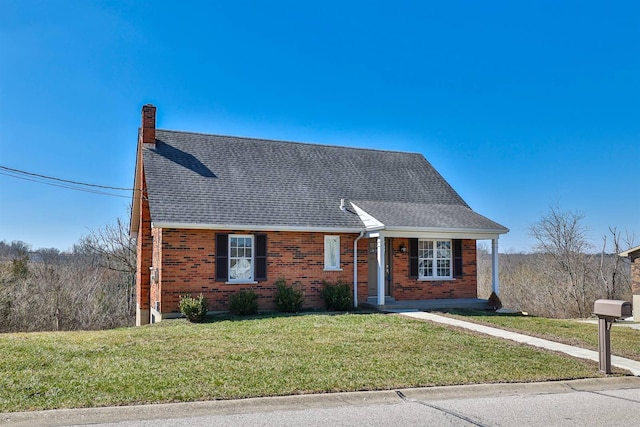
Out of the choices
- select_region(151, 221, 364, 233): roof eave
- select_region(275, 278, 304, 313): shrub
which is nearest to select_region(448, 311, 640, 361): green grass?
select_region(151, 221, 364, 233): roof eave

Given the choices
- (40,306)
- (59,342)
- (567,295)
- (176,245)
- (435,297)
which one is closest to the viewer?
(59,342)

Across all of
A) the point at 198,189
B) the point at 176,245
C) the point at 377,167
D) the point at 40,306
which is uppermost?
the point at 377,167

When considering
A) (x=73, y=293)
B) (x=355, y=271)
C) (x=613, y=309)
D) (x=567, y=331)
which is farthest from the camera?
(x=73, y=293)

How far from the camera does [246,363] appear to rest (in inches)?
344

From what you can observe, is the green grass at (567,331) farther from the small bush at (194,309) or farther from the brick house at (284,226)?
the small bush at (194,309)

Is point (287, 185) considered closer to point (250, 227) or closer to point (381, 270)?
point (250, 227)

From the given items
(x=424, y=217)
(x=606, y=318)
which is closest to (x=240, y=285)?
(x=424, y=217)

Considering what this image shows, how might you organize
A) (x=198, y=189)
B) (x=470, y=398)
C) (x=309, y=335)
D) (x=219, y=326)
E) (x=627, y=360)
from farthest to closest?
1. (x=198, y=189)
2. (x=219, y=326)
3. (x=309, y=335)
4. (x=627, y=360)
5. (x=470, y=398)

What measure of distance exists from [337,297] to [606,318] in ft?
30.2

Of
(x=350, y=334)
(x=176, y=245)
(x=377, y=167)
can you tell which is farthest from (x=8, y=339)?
(x=377, y=167)

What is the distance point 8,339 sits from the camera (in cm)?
1131

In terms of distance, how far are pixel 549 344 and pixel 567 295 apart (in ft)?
69.3

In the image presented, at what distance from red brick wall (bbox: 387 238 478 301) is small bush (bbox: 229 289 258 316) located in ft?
17.2

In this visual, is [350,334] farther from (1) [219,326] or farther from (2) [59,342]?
(2) [59,342]
